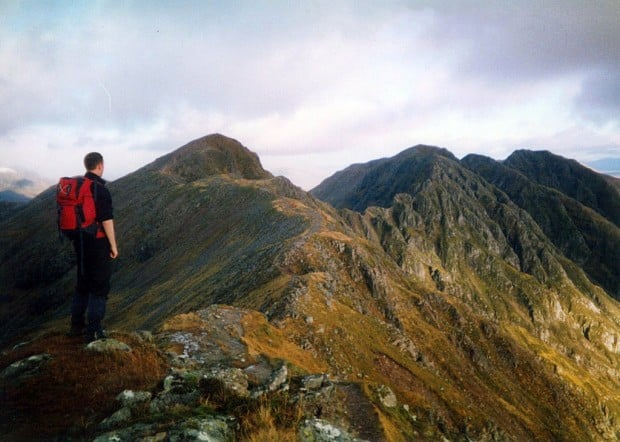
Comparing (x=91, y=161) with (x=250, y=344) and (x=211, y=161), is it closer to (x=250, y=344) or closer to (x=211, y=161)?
(x=250, y=344)

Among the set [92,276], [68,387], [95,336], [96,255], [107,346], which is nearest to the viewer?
[68,387]

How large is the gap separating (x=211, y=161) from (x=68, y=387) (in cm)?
→ 13796

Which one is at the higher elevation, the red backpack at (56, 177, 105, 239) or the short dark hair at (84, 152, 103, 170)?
the short dark hair at (84, 152, 103, 170)

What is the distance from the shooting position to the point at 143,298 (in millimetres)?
57625

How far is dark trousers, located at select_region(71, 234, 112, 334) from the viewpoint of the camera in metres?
11.4

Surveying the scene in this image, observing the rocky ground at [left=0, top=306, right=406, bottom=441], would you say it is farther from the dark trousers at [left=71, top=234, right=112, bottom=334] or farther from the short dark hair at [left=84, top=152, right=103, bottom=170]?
the short dark hair at [left=84, top=152, right=103, bottom=170]

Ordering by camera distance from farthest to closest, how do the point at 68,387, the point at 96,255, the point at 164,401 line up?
the point at 96,255, the point at 68,387, the point at 164,401

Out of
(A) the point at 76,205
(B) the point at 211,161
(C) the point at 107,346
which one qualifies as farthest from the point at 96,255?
(B) the point at 211,161

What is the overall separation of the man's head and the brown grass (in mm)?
5063

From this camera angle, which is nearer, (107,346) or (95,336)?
(107,346)

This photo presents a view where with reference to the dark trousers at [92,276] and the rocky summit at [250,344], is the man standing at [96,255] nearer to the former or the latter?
the dark trousers at [92,276]

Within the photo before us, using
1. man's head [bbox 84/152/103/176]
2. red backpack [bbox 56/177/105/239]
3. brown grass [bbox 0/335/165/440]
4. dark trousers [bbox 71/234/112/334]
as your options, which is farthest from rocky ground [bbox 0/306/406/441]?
man's head [bbox 84/152/103/176]

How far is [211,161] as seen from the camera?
142 metres

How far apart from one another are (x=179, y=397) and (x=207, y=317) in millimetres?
15222
